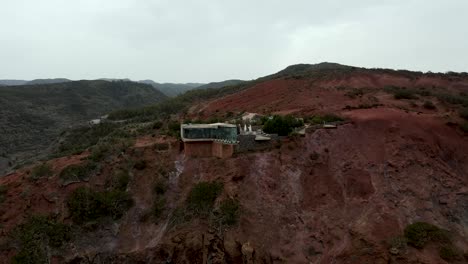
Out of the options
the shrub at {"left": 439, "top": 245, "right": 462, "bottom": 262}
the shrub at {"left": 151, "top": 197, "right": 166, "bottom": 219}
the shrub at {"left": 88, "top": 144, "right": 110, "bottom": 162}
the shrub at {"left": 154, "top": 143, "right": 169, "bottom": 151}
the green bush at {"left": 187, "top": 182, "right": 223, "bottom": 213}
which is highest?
the shrub at {"left": 154, "top": 143, "right": 169, "bottom": 151}

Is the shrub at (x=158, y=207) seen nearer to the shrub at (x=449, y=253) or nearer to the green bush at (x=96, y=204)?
the green bush at (x=96, y=204)

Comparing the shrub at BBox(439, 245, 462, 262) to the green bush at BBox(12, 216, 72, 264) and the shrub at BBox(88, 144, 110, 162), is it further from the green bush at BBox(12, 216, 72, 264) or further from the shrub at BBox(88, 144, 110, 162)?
the shrub at BBox(88, 144, 110, 162)

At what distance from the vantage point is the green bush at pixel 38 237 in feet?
70.5

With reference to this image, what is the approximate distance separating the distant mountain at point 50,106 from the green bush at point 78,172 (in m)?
30.7

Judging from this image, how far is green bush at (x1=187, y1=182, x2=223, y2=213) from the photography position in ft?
75.0

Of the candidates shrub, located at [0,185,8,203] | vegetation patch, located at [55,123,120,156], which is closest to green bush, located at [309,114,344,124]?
shrub, located at [0,185,8,203]

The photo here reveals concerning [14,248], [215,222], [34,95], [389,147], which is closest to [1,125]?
[34,95]

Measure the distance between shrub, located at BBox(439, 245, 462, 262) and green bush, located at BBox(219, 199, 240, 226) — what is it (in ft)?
31.4

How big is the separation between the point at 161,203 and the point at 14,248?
7535 mm

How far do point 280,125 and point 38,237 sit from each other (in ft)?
48.0

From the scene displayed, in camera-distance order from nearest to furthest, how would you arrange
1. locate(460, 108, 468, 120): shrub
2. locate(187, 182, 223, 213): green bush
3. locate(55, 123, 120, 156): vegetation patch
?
locate(187, 182, 223, 213): green bush, locate(460, 108, 468, 120): shrub, locate(55, 123, 120, 156): vegetation patch

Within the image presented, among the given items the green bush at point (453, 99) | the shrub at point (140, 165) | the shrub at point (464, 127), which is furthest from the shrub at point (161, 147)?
the green bush at point (453, 99)

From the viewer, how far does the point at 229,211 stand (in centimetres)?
2209

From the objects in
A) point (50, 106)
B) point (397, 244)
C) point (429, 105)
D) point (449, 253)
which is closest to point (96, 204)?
point (397, 244)
